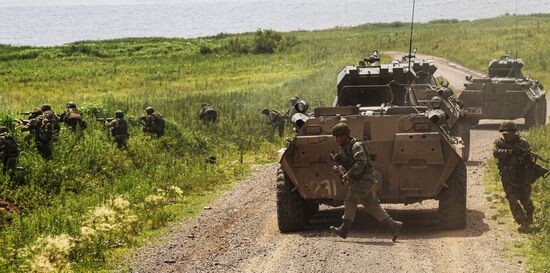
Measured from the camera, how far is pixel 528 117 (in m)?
26.4

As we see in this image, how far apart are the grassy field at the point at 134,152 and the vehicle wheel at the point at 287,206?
2127 mm

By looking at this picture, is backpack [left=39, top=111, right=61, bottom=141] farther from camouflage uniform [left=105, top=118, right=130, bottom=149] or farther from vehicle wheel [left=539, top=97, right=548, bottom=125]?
vehicle wheel [left=539, top=97, right=548, bottom=125]

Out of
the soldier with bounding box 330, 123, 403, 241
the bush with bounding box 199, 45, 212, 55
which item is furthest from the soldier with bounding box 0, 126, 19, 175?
the bush with bounding box 199, 45, 212, 55

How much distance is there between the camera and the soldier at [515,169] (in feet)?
41.8

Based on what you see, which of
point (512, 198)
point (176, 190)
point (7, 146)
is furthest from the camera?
point (176, 190)

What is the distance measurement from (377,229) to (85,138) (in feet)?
27.2

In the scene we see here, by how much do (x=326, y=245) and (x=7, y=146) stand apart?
6.74 m

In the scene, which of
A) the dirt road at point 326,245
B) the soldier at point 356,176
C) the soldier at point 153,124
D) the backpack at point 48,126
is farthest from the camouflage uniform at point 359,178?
the soldier at point 153,124

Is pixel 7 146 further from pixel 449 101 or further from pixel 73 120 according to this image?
pixel 449 101

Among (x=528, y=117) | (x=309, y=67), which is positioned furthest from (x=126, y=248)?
(x=309, y=67)

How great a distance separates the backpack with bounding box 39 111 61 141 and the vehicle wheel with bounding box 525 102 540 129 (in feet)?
45.4

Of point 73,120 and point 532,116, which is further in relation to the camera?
point 532,116

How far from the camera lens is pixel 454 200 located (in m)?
12.7

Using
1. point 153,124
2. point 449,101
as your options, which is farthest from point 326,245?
point 153,124
